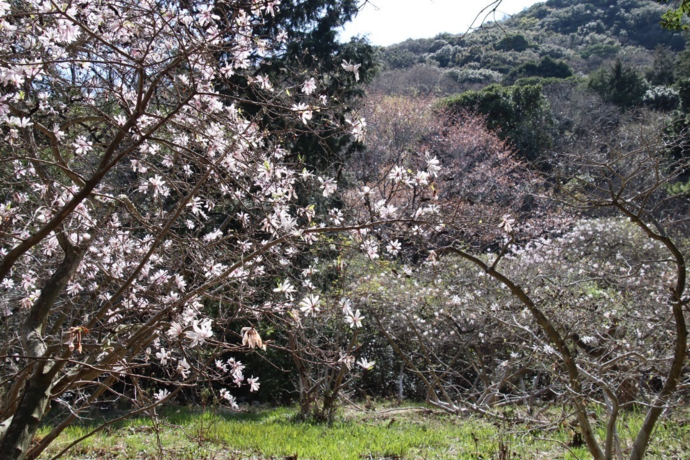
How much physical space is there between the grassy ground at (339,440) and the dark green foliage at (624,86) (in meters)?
17.8

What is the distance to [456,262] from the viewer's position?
7.41m

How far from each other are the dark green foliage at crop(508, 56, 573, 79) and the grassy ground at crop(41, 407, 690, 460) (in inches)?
884

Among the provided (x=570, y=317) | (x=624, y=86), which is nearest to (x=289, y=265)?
(x=570, y=317)

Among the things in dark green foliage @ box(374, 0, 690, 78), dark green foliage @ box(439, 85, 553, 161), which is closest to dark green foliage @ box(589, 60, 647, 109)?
dark green foliage @ box(439, 85, 553, 161)

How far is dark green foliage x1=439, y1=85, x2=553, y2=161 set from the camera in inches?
719

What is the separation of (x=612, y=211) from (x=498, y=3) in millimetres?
13011

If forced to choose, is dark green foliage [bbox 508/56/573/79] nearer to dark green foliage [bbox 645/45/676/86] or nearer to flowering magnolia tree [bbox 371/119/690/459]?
dark green foliage [bbox 645/45/676/86]

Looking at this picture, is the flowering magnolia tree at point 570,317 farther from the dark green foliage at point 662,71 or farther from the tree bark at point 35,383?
the dark green foliage at point 662,71

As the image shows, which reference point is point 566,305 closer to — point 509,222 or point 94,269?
point 509,222

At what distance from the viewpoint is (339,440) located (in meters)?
4.72

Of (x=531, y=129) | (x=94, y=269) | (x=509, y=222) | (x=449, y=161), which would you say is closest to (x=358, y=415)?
(x=94, y=269)

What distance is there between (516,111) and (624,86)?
4.61 metres

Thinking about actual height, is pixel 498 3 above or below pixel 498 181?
below

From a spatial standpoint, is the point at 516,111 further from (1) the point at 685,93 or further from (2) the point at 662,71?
(2) the point at 662,71
